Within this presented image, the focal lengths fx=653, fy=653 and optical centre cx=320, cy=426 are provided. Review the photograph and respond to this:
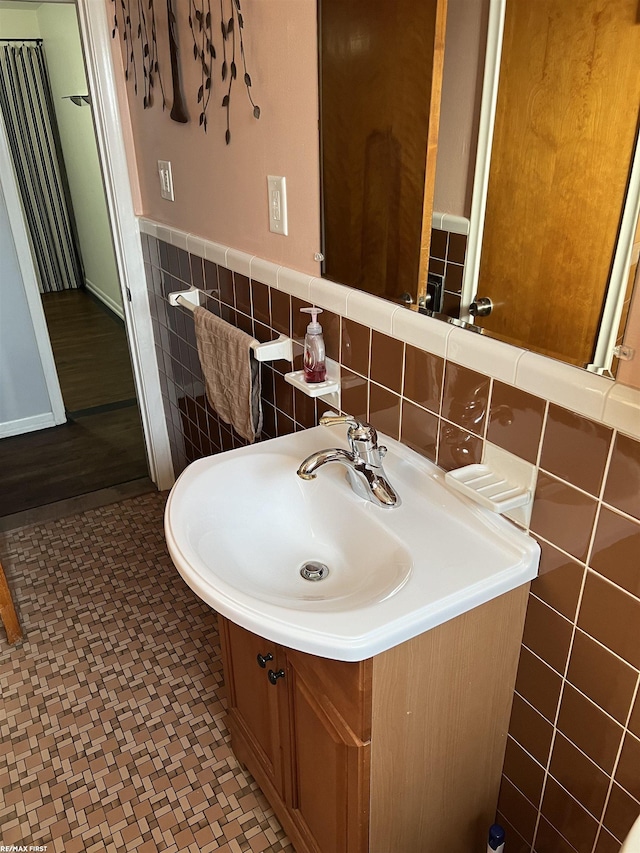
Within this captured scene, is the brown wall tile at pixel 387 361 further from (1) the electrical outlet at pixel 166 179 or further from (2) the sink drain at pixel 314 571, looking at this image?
(1) the electrical outlet at pixel 166 179

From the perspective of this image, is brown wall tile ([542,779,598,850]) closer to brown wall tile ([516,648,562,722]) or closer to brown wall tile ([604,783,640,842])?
brown wall tile ([604,783,640,842])

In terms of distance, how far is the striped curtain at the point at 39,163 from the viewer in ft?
16.3

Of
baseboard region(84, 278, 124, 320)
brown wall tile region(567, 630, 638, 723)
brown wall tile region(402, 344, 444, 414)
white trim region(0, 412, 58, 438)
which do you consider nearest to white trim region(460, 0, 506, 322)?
brown wall tile region(402, 344, 444, 414)

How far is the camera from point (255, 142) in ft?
5.02

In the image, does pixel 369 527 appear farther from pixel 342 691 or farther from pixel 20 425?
pixel 20 425

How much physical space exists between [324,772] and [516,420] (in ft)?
2.30

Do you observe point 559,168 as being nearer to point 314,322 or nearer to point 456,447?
point 456,447

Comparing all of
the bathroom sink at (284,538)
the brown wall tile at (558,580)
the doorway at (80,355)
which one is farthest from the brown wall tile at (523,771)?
the doorway at (80,355)

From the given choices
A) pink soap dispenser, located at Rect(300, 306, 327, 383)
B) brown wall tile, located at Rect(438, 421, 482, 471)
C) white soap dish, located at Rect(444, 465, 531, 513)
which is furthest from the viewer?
pink soap dispenser, located at Rect(300, 306, 327, 383)

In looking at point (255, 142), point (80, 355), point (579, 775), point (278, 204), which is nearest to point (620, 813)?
point (579, 775)

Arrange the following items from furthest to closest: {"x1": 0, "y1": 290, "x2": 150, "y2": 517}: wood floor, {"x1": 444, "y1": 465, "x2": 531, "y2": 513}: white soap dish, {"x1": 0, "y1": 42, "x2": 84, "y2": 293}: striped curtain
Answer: {"x1": 0, "y1": 42, "x2": 84, "y2": 293}: striped curtain, {"x1": 0, "y1": 290, "x2": 150, "y2": 517}: wood floor, {"x1": 444, "y1": 465, "x2": 531, "y2": 513}: white soap dish

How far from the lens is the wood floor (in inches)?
114

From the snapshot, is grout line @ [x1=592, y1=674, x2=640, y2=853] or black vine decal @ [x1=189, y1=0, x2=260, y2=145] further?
black vine decal @ [x1=189, y1=0, x2=260, y2=145]

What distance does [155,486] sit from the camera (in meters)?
2.86
